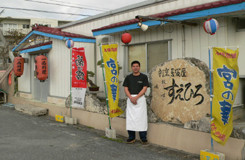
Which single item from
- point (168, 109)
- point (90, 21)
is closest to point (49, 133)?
point (168, 109)

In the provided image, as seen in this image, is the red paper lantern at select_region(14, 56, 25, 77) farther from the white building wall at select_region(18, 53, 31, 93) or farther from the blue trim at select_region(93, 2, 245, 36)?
the blue trim at select_region(93, 2, 245, 36)

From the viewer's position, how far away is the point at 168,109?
5.61 m

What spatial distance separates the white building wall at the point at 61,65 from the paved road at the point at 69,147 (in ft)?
8.78

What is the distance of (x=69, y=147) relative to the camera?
5559 mm

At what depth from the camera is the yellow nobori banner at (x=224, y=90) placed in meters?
3.92

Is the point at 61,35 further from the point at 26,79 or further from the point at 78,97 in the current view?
the point at 26,79

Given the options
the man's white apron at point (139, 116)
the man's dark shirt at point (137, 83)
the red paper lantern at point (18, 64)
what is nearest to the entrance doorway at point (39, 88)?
the red paper lantern at point (18, 64)

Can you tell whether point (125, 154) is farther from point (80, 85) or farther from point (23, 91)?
point (23, 91)

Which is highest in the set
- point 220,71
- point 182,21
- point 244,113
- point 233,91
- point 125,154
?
point 182,21

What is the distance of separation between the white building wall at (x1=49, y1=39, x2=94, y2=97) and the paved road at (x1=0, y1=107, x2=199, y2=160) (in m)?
2.68

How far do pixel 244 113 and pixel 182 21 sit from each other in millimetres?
2811

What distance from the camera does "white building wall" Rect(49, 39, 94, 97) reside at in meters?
9.56

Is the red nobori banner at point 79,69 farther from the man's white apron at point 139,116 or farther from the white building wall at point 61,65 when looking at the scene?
the man's white apron at point 139,116

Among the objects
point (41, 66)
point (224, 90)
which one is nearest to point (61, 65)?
point (41, 66)
